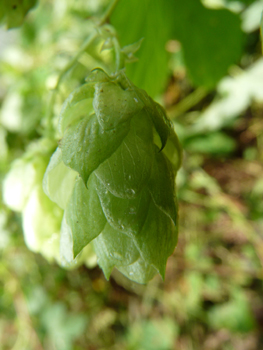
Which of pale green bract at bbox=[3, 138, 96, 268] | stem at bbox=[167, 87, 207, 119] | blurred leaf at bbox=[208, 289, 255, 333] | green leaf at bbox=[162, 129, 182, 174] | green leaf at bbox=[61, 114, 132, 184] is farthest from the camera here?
blurred leaf at bbox=[208, 289, 255, 333]

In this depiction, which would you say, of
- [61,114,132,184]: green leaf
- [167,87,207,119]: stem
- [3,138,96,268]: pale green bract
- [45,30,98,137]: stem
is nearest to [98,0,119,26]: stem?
[45,30,98,137]: stem

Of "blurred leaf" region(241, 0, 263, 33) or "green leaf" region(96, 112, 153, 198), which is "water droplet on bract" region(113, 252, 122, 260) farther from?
"blurred leaf" region(241, 0, 263, 33)

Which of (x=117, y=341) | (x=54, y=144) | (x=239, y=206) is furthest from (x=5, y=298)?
(x=54, y=144)

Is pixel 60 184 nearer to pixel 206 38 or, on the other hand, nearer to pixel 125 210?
pixel 125 210

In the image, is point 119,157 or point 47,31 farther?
point 47,31

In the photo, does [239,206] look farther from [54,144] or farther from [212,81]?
[54,144]

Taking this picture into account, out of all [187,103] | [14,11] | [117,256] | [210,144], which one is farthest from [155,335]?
[14,11]

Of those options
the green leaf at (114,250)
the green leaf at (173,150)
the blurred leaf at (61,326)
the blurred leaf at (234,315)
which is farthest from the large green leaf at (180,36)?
the blurred leaf at (61,326)
